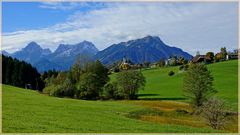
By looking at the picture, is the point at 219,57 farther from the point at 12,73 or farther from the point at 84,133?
the point at 84,133

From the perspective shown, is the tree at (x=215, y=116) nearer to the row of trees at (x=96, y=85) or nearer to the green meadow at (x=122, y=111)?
the green meadow at (x=122, y=111)

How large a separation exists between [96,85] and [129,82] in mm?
7167

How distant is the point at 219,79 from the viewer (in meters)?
111

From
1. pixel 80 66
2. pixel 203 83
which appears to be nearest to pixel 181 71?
pixel 80 66

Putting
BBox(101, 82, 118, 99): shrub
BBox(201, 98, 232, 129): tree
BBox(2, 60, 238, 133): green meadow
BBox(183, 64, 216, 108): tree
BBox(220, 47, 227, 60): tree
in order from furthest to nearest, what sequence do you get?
BBox(220, 47, 227, 60): tree → BBox(101, 82, 118, 99): shrub → BBox(183, 64, 216, 108): tree → BBox(201, 98, 232, 129): tree → BBox(2, 60, 238, 133): green meadow

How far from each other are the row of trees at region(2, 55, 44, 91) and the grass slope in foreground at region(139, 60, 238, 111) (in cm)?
3302

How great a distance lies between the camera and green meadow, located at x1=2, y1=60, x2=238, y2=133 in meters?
24.4

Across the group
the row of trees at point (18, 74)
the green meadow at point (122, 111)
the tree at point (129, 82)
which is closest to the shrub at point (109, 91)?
the tree at point (129, 82)

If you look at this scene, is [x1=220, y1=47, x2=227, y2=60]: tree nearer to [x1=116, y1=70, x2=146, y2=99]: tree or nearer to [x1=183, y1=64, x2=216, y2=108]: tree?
[x1=116, y1=70, x2=146, y2=99]: tree

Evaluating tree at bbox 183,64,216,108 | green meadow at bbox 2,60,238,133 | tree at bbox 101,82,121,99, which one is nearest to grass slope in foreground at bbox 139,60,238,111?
green meadow at bbox 2,60,238,133

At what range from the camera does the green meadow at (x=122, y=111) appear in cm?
2439

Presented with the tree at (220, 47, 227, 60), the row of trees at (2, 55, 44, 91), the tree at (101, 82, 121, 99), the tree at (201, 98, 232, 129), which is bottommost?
the tree at (201, 98, 232, 129)

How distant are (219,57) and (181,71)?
27741mm

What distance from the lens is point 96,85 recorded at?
86.0 m
